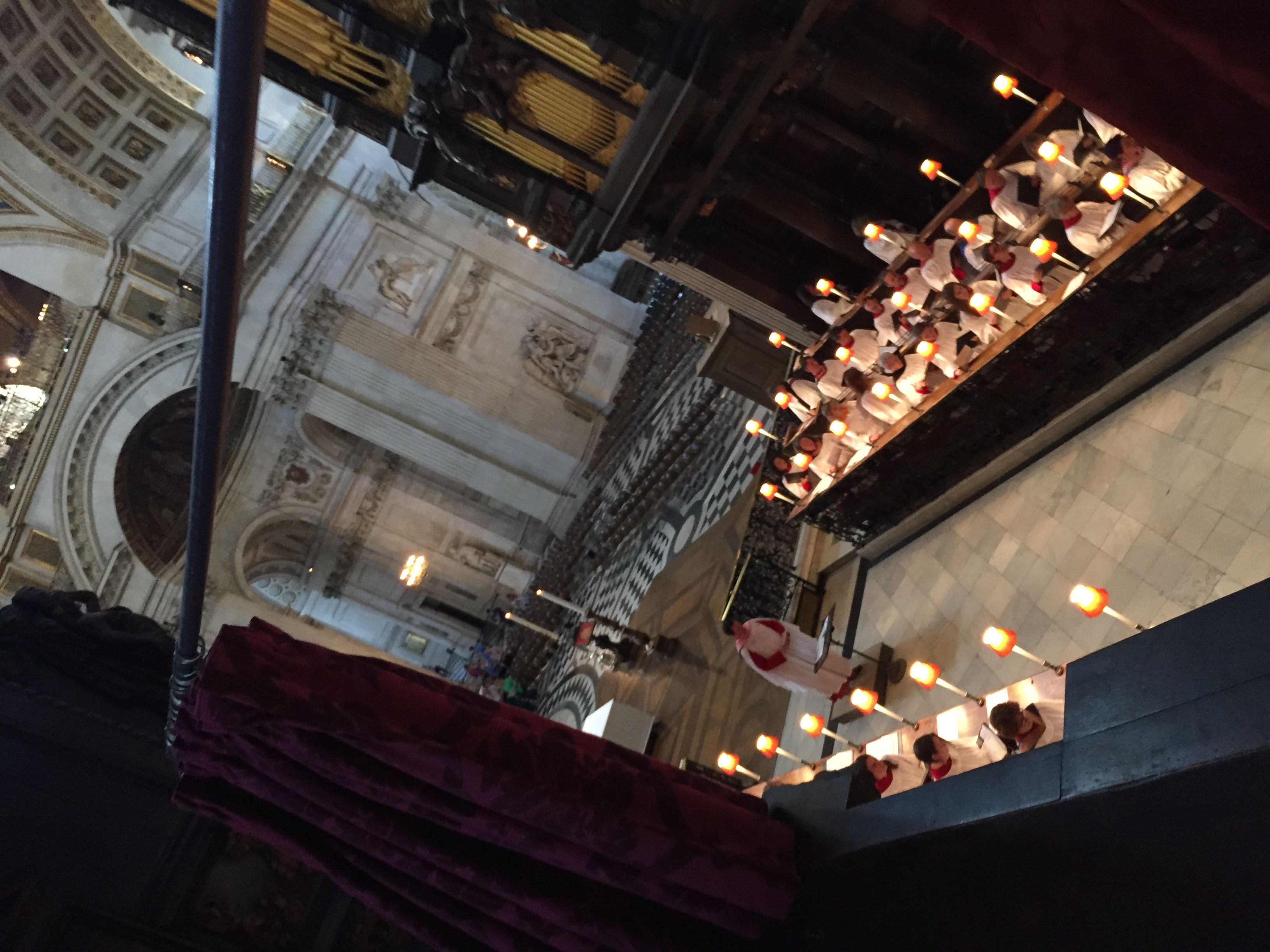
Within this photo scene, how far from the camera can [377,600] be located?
13.8 metres

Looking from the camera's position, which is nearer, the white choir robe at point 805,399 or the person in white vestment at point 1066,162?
the person in white vestment at point 1066,162

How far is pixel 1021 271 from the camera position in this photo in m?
4.59

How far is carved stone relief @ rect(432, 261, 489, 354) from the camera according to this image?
1165cm

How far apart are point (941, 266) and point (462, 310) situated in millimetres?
7815

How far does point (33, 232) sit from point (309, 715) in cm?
1085

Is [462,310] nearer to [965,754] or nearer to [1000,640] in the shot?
[1000,640]

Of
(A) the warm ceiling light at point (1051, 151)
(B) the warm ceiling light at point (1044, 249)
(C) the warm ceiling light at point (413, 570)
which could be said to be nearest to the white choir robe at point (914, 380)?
(B) the warm ceiling light at point (1044, 249)

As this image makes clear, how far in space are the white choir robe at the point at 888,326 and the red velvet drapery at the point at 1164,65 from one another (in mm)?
4025

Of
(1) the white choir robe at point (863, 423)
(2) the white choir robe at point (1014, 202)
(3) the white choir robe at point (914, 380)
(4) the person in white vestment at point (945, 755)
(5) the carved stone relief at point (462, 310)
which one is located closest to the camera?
(4) the person in white vestment at point (945, 755)

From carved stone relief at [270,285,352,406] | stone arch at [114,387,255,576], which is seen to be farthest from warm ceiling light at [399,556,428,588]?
stone arch at [114,387,255,576]

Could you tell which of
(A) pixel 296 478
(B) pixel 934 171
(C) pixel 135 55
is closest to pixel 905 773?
(B) pixel 934 171

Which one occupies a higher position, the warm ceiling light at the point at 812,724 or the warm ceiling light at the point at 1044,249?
the warm ceiling light at the point at 1044,249

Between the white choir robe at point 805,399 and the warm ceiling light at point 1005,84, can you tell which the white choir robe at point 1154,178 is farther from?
the white choir robe at point 805,399

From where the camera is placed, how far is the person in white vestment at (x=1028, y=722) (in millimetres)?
3006
